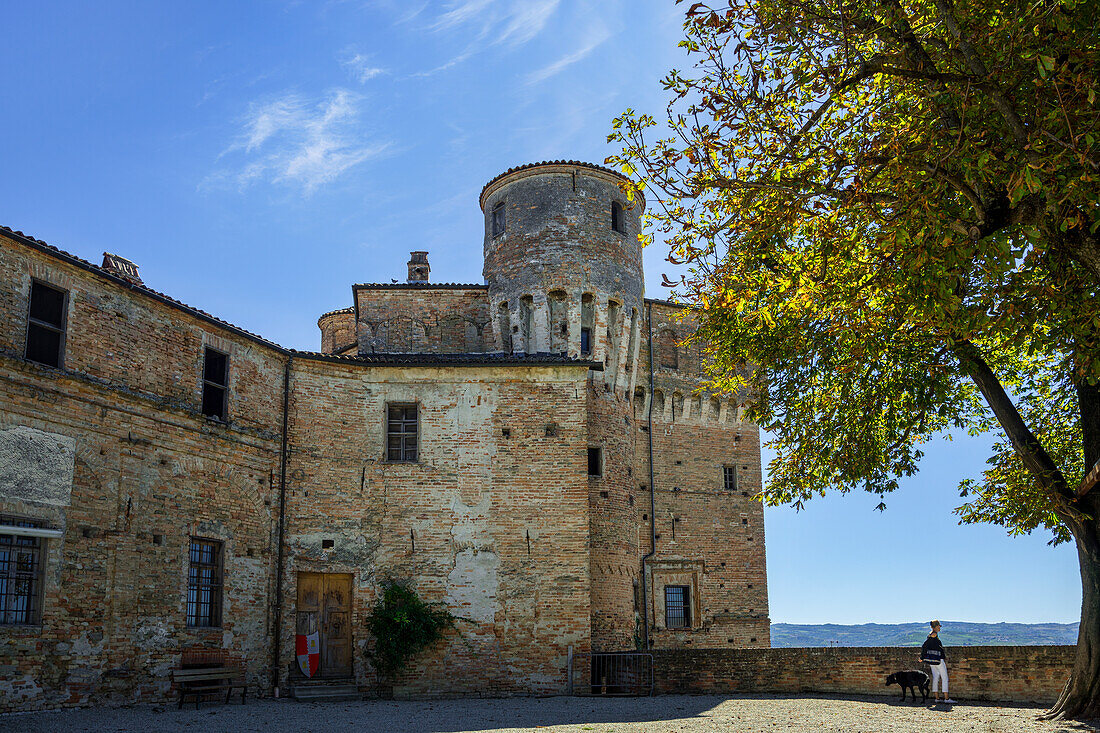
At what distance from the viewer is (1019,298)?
11.5m

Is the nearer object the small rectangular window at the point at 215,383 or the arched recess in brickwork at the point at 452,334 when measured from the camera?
the small rectangular window at the point at 215,383

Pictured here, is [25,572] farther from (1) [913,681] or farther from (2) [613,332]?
(2) [613,332]

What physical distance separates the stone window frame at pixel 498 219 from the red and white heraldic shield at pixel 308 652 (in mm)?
12565

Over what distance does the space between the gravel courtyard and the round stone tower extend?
1076cm

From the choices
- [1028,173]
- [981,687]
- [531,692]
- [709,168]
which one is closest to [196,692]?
[531,692]

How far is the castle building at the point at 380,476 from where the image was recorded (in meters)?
14.9

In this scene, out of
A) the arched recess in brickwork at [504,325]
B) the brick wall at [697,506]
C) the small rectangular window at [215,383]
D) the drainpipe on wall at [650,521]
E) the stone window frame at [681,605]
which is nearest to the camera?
the small rectangular window at [215,383]

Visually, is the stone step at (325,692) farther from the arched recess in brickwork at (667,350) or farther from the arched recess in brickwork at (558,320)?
the arched recess in brickwork at (667,350)

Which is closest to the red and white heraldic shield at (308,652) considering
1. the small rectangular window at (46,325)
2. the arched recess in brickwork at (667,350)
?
the small rectangular window at (46,325)

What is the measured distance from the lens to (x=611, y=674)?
19922 mm

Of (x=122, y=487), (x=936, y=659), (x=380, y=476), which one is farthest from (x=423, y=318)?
(x=936, y=659)

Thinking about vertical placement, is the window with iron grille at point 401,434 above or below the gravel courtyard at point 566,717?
above

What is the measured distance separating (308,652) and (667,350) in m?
15.6

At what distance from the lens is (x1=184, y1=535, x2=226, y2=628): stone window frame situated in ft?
55.8
